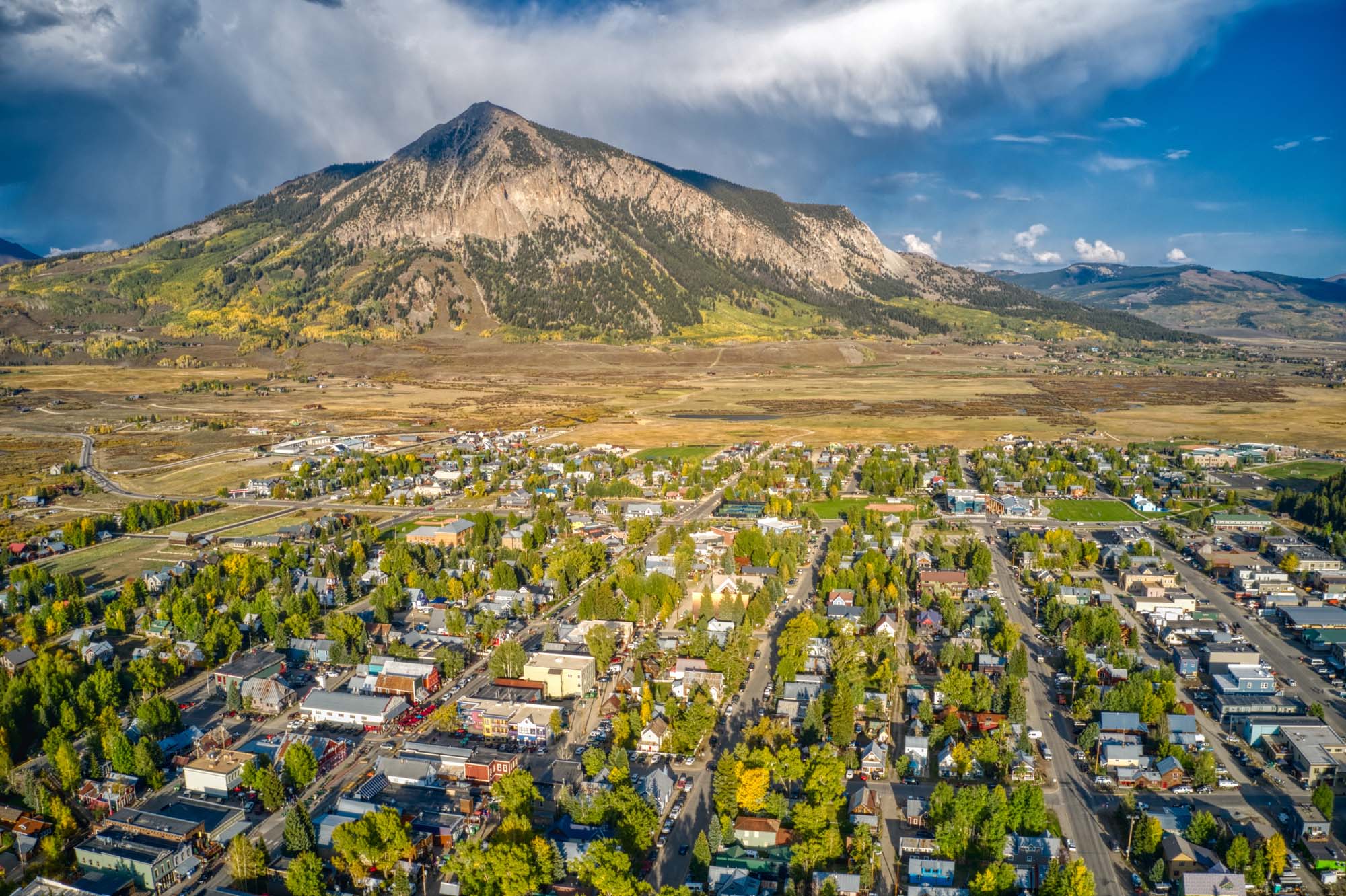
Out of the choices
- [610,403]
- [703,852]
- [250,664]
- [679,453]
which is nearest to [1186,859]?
[703,852]

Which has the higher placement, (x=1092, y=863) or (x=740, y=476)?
(x=740, y=476)

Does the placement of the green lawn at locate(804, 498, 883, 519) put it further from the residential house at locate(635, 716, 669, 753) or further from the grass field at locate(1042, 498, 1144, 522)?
the residential house at locate(635, 716, 669, 753)

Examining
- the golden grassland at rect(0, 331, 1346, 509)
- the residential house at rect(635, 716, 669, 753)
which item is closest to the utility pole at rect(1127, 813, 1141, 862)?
the residential house at rect(635, 716, 669, 753)

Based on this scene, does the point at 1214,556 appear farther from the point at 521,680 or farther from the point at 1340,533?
the point at 521,680

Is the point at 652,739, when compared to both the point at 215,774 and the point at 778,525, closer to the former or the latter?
the point at 215,774

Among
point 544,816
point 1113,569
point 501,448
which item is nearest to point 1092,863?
point 544,816

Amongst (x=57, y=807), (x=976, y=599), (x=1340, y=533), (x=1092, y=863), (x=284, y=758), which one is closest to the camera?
(x=1092, y=863)

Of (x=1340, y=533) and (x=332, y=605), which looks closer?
(x=332, y=605)
